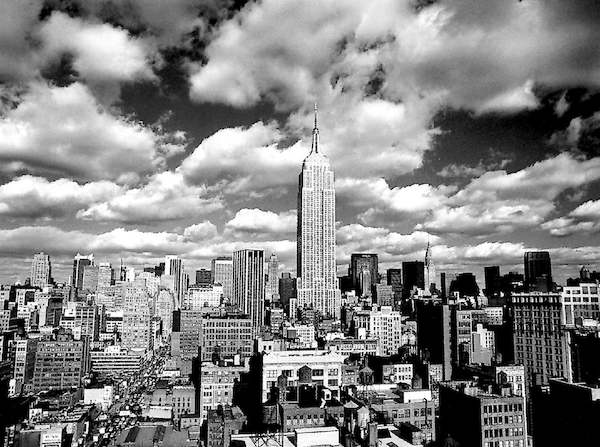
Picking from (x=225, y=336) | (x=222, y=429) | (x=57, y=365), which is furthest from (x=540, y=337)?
(x=57, y=365)

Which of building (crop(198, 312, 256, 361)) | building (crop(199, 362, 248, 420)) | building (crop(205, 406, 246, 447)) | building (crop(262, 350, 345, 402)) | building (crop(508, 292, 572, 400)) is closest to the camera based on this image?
building (crop(205, 406, 246, 447))

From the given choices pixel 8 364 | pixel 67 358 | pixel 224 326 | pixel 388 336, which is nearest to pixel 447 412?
pixel 224 326

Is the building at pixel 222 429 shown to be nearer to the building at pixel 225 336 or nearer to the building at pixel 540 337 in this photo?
the building at pixel 540 337

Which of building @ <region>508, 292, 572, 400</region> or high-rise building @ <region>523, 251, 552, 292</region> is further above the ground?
high-rise building @ <region>523, 251, 552, 292</region>

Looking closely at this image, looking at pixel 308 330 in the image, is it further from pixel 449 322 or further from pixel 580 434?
pixel 580 434

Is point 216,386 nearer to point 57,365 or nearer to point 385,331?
point 57,365

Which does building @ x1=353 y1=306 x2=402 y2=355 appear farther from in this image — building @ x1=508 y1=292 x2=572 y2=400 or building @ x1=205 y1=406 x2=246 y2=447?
building @ x1=205 y1=406 x2=246 y2=447

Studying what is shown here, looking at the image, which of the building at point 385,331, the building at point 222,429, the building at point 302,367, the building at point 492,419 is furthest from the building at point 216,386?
the building at point 385,331

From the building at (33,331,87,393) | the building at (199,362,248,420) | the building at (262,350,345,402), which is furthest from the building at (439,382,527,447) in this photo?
the building at (33,331,87,393)
